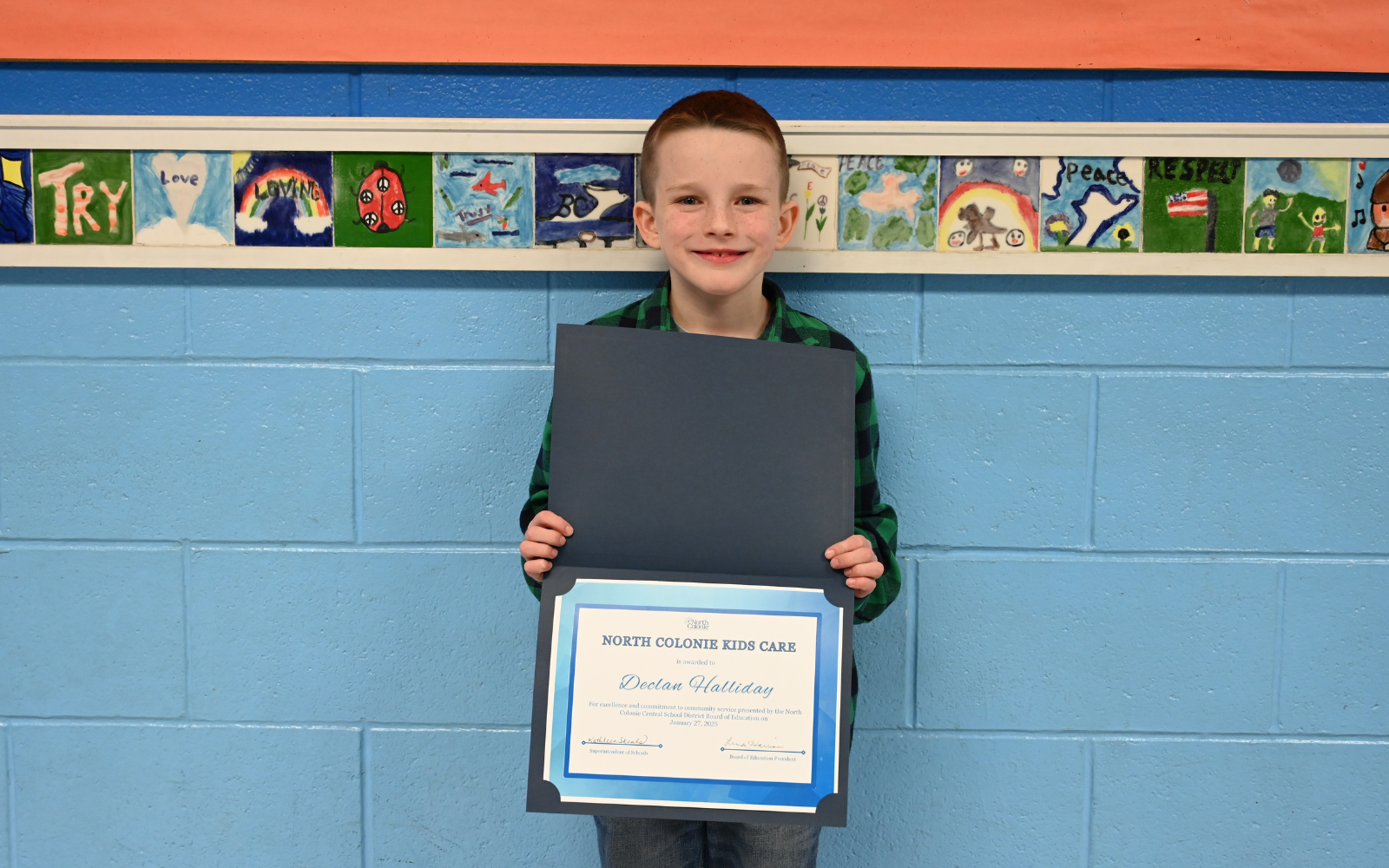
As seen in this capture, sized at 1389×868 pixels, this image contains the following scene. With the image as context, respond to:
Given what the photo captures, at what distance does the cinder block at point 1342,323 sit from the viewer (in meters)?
1.23

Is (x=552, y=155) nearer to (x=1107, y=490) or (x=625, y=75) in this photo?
(x=625, y=75)

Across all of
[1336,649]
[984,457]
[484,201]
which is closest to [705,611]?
[984,457]

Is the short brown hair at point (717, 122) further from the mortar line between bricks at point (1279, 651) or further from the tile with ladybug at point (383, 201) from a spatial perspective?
the mortar line between bricks at point (1279, 651)

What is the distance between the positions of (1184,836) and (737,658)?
0.88 meters

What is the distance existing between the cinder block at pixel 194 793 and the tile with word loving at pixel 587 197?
0.84 metres

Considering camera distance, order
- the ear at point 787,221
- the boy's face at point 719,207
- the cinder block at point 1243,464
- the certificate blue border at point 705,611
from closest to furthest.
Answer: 1. the certificate blue border at point 705,611
2. the boy's face at point 719,207
3. the ear at point 787,221
4. the cinder block at point 1243,464

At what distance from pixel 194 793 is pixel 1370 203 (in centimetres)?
194

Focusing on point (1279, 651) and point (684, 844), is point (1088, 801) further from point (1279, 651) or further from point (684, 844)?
point (684, 844)

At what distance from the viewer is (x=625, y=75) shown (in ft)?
3.99

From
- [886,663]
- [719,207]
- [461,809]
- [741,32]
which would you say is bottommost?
[461,809]

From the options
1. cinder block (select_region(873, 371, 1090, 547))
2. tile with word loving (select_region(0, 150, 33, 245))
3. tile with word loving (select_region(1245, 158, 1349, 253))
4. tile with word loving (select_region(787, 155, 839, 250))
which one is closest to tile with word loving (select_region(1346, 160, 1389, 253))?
tile with word loving (select_region(1245, 158, 1349, 253))

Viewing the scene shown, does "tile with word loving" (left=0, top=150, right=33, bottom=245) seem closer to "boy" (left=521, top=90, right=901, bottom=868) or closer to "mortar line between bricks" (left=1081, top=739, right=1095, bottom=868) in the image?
"boy" (left=521, top=90, right=901, bottom=868)

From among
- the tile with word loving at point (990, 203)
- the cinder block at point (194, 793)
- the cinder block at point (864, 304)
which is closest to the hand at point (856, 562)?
the cinder block at point (864, 304)

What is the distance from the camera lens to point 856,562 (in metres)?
0.92
